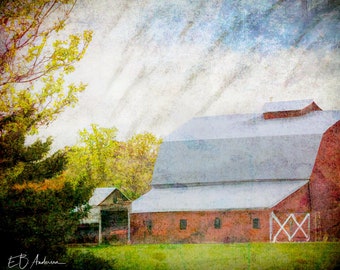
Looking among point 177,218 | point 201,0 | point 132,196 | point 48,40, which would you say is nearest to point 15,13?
point 48,40

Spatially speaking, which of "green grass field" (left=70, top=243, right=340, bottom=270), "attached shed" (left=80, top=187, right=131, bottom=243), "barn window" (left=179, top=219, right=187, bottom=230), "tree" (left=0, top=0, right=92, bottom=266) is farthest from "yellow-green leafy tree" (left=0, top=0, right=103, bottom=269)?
"barn window" (left=179, top=219, right=187, bottom=230)

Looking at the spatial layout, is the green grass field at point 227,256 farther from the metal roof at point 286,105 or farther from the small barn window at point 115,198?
the metal roof at point 286,105

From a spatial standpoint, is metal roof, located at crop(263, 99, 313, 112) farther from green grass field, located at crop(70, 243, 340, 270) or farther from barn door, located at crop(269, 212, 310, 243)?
green grass field, located at crop(70, 243, 340, 270)

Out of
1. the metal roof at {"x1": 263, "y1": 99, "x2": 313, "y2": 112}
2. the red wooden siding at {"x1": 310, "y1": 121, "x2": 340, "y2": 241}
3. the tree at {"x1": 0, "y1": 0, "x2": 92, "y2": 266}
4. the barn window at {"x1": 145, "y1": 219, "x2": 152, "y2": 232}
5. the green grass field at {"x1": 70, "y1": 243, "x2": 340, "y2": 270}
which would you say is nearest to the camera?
the green grass field at {"x1": 70, "y1": 243, "x2": 340, "y2": 270}

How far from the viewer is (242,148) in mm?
6031

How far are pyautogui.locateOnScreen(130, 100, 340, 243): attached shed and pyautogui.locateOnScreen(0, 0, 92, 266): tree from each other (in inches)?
37.1

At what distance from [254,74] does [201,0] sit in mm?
1061

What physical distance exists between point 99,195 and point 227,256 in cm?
164

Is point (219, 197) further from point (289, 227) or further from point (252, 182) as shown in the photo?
point (289, 227)

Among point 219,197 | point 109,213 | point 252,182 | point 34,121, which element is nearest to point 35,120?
point 34,121

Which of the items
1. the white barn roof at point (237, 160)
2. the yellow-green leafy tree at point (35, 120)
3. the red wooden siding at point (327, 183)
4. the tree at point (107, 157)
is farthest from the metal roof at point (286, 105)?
the yellow-green leafy tree at point (35, 120)

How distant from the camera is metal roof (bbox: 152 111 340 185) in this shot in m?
5.87

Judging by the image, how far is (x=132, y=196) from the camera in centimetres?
619

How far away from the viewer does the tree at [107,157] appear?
5980 mm
